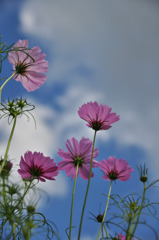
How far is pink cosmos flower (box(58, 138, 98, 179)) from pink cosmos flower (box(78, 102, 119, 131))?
1.9 inches

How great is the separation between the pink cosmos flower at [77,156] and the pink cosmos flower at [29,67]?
0.58 ft

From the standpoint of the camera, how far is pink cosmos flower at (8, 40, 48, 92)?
762 mm

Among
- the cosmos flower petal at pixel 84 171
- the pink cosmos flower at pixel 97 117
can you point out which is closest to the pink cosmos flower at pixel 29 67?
the pink cosmos flower at pixel 97 117

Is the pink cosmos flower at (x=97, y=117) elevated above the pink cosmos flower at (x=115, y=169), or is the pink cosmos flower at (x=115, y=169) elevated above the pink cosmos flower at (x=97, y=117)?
the pink cosmos flower at (x=97, y=117)

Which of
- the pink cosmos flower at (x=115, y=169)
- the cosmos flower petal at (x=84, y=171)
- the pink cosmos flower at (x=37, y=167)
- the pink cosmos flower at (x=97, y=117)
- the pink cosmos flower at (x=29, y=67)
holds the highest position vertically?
the pink cosmos flower at (x=29, y=67)

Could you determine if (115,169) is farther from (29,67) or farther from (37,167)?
(29,67)

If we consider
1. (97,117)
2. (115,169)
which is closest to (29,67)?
(97,117)

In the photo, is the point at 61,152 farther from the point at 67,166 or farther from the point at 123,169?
the point at 123,169

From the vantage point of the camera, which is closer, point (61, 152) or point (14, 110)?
point (14, 110)

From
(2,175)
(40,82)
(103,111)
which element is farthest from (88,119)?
(2,175)

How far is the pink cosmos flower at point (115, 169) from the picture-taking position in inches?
34.3

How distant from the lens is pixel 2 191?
0.53m

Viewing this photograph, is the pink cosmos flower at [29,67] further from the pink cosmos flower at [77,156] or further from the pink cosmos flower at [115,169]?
the pink cosmos flower at [115,169]

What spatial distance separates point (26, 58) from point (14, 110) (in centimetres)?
16
